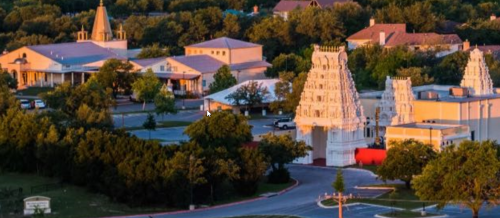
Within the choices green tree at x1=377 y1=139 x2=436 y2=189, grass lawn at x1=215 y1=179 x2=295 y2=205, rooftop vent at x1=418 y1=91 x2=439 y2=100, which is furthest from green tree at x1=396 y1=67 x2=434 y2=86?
green tree at x1=377 y1=139 x2=436 y2=189

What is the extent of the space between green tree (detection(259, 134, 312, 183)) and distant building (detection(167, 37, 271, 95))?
34.3 metres

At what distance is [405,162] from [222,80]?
35535 millimetres

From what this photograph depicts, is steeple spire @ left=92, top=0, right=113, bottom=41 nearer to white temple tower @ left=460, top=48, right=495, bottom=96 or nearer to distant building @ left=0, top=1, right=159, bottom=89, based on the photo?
distant building @ left=0, top=1, right=159, bottom=89

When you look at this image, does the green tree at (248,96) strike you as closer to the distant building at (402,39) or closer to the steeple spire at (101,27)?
the steeple spire at (101,27)

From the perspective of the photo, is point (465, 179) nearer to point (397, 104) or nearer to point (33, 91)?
point (397, 104)

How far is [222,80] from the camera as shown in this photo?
326ft

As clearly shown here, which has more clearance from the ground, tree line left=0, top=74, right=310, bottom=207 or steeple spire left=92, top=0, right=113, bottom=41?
steeple spire left=92, top=0, right=113, bottom=41

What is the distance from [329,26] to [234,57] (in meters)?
21.5

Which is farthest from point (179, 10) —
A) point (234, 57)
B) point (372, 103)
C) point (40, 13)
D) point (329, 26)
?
point (372, 103)

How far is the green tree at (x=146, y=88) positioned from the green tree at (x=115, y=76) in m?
2.72

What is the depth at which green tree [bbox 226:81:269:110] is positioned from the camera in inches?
3625

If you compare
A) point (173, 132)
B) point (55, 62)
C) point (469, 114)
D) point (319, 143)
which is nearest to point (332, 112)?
point (319, 143)

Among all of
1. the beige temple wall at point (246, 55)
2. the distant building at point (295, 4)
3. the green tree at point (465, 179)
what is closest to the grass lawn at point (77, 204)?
the green tree at point (465, 179)

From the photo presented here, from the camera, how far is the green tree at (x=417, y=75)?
3780 inches
